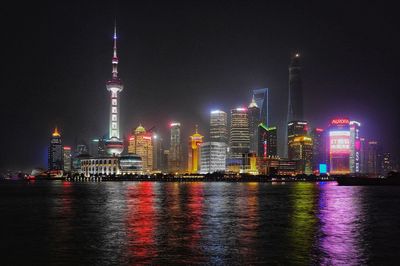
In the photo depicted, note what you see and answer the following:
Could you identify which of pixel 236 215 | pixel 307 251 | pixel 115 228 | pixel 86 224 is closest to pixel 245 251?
pixel 307 251

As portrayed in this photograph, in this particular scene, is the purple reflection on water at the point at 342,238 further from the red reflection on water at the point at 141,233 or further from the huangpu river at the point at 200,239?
the red reflection on water at the point at 141,233

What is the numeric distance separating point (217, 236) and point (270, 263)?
12.5 meters

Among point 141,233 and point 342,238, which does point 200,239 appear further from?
point 342,238

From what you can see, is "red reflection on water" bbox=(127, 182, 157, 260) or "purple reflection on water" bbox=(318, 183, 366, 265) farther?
"red reflection on water" bbox=(127, 182, 157, 260)

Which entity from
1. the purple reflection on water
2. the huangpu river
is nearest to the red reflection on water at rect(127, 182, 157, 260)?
the huangpu river

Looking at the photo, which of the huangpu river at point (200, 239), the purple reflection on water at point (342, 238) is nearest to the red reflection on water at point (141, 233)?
the huangpu river at point (200, 239)

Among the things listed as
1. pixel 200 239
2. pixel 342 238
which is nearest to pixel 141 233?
pixel 200 239

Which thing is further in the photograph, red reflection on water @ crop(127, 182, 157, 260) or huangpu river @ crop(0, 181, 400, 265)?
red reflection on water @ crop(127, 182, 157, 260)

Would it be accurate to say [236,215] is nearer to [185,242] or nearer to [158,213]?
[158,213]

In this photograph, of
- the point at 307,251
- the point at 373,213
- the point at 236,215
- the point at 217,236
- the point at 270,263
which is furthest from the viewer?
the point at 373,213

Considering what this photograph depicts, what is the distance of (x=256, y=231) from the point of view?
48250 mm

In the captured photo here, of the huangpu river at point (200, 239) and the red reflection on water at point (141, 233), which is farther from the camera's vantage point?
the red reflection on water at point (141, 233)

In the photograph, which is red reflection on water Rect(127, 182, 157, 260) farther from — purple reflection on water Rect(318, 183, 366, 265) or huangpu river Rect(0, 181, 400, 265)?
purple reflection on water Rect(318, 183, 366, 265)

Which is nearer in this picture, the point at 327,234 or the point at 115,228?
the point at 327,234
